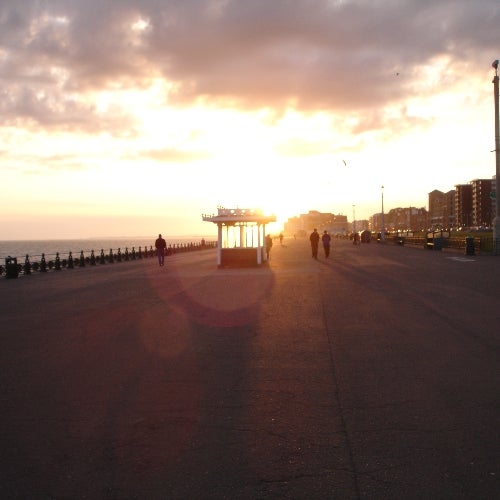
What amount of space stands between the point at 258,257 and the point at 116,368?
25393 mm

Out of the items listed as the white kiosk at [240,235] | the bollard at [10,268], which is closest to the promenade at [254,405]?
the bollard at [10,268]

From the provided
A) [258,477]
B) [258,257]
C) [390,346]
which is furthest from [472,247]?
[258,477]

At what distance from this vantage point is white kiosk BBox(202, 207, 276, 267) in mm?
33031

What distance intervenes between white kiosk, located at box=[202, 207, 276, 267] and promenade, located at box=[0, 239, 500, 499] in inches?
778

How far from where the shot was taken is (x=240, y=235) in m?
34.2

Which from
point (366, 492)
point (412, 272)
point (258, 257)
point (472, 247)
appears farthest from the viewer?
point (472, 247)

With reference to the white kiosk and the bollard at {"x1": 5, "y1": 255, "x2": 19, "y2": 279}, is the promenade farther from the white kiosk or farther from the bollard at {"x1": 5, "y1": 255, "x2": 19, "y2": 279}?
the white kiosk

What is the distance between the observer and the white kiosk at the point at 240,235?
33031mm

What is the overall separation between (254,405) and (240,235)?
92.0 ft

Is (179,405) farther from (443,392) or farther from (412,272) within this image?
(412,272)

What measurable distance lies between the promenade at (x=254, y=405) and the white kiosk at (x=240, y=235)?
19769 mm

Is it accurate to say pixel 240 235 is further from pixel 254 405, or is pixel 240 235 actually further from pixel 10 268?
pixel 254 405

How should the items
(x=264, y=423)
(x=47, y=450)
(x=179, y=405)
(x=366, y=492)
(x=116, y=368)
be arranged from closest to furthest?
1. (x=366, y=492)
2. (x=47, y=450)
3. (x=264, y=423)
4. (x=179, y=405)
5. (x=116, y=368)

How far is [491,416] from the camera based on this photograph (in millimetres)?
5688
